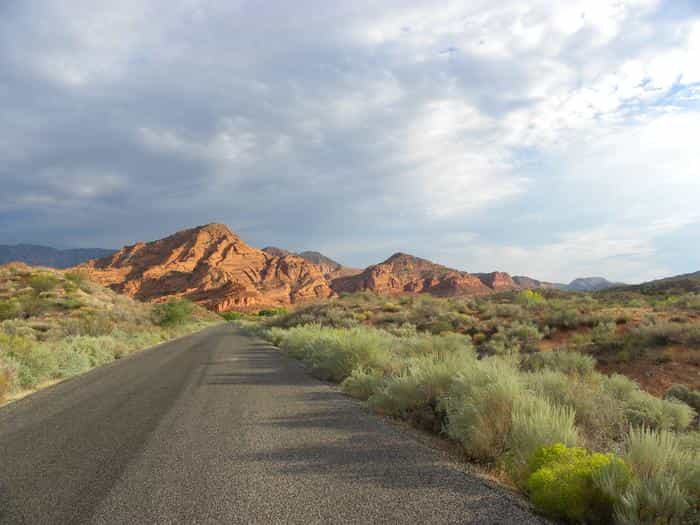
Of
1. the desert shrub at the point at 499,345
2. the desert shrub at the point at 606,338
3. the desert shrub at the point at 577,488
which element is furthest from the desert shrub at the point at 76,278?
the desert shrub at the point at 577,488

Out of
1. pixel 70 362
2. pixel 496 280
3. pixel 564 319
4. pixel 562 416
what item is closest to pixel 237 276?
pixel 496 280

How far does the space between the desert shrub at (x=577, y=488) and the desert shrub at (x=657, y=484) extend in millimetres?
171

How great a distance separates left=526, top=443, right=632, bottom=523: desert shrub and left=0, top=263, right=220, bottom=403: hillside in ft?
39.8

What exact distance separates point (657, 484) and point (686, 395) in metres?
10.3

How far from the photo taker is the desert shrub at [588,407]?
19.6ft

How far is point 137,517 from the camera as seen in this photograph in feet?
12.5

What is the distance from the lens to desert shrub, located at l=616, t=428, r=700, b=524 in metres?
3.34

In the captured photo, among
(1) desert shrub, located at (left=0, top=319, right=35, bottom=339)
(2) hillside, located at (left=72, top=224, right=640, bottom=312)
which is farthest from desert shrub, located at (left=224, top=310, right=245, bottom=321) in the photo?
(1) desert shrub, located at (left=0, top=319, right=35, bottom=339)

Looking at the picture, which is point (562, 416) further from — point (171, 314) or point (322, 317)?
point (171, 314)

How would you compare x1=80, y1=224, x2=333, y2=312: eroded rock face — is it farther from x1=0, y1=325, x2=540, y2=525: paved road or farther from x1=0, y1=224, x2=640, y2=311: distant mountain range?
x1=0, y1=325, x2=540, y2=525: paved road

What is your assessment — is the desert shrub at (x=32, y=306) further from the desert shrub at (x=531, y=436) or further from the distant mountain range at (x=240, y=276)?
the distant mountain range at (x=240, y=276)

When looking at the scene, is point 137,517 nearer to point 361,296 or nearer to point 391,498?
point 391,498

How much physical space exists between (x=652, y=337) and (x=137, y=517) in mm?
18819

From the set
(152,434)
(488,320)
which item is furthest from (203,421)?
(488,320)
